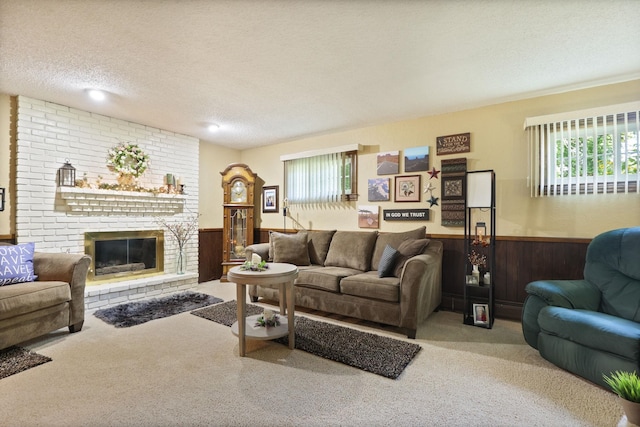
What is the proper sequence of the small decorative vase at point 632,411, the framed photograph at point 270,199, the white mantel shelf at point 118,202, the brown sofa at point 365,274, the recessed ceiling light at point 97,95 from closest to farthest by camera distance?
the small decorative vase at point 632,411, the brown sofa at point 365,274, the recessed ceiling light at point 97,95, the white mantel shelf at point 118,202, the framed photograph at point 270,199

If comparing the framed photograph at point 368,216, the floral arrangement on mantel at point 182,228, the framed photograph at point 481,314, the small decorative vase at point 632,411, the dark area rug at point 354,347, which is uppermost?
the framed photograph at point 368,216

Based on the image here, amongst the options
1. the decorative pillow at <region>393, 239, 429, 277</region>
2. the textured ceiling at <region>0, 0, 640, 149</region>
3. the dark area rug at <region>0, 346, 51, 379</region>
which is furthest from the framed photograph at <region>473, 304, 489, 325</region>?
the dark area rug at <region>0, 346, 51, 379</region>

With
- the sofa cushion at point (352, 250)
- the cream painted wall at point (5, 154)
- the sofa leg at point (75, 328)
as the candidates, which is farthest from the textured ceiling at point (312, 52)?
the sofa leg at point (75, 328)

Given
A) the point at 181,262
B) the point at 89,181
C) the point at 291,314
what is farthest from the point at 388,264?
the point at 89,181

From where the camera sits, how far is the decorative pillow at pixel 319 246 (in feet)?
13.8

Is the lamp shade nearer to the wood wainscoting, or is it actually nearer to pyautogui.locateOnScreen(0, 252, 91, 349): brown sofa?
pyautogui.locateOnScreen(0, 252, 91, 349): brown sofa

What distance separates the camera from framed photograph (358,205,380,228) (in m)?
4.30

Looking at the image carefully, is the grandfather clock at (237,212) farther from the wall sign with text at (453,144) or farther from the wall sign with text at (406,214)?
the wall sign with text at (453,144)

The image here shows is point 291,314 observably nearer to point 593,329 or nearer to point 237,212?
point 593,329

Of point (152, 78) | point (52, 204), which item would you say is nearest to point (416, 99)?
point (152, 78)

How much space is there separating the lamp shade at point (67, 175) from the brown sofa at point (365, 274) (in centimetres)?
231

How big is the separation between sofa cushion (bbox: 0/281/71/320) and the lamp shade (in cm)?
141

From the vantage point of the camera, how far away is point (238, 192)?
18.1ft

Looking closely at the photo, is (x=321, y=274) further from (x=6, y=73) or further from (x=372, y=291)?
(x=6, y=73)
